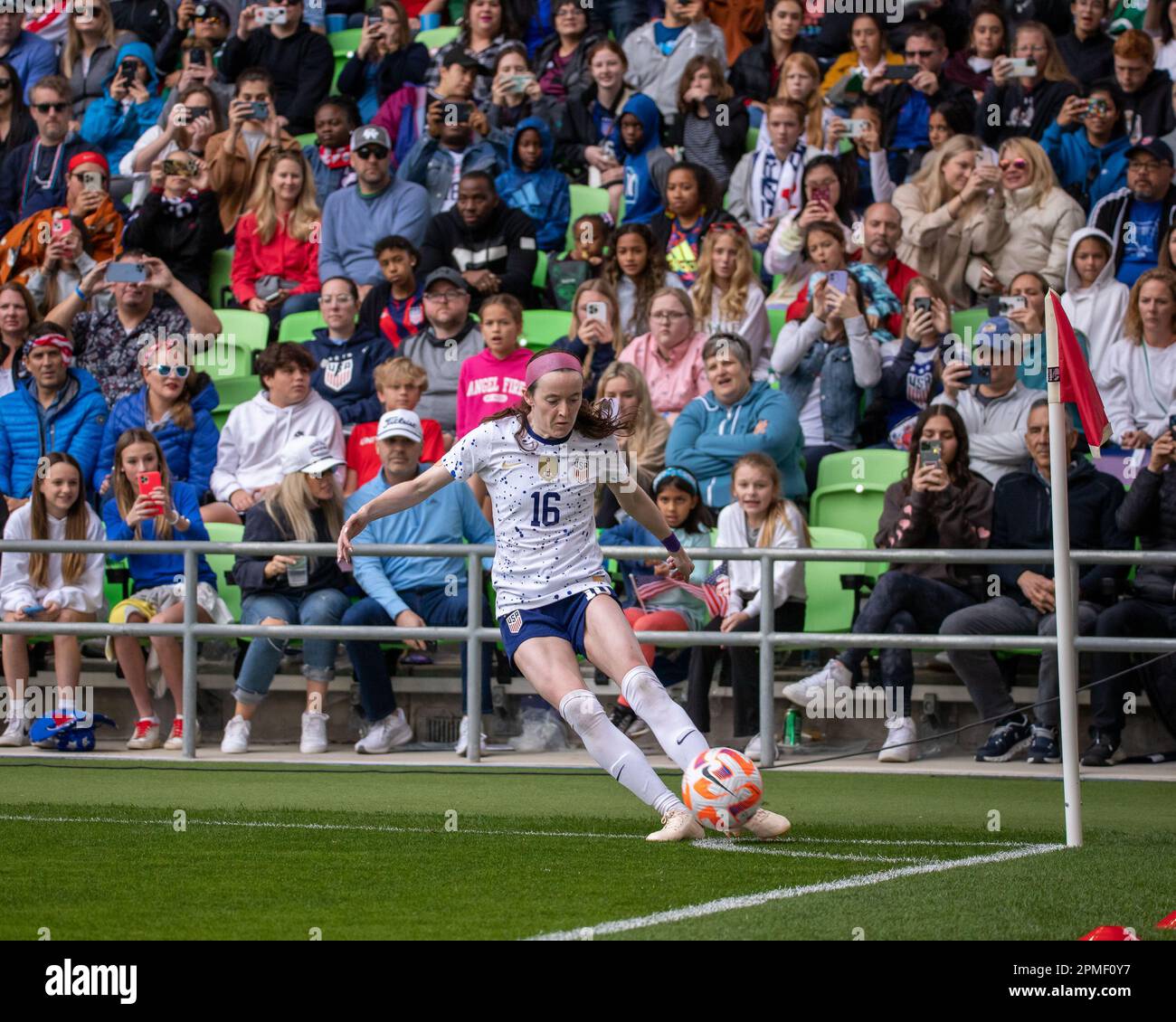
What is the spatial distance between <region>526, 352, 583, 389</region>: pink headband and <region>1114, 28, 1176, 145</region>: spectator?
726 cm

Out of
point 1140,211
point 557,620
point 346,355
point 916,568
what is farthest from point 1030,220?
point 557,620

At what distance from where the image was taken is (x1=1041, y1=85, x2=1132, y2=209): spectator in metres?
13.1

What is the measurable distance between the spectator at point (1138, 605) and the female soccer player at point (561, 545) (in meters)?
3.20

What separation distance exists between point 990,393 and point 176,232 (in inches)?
267

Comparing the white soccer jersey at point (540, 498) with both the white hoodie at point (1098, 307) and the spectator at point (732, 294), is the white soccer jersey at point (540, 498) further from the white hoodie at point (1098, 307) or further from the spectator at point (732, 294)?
the white hoodie at point (1098, 307)

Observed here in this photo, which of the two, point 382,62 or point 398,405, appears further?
point 382,62

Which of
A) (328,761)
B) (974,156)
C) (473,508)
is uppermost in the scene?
(974,156)

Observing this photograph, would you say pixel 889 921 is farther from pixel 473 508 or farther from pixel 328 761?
pixel 473 508

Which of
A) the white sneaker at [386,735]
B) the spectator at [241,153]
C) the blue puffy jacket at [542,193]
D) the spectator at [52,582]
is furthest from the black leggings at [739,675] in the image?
→ the spectator at [241,153]

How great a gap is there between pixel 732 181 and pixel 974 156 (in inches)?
79.4

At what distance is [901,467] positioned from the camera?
1154 cm

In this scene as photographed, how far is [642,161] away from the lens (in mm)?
14312

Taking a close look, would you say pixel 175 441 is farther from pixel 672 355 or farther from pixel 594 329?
pixel 672 355

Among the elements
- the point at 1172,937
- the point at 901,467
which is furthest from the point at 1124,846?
the point at 901,467
